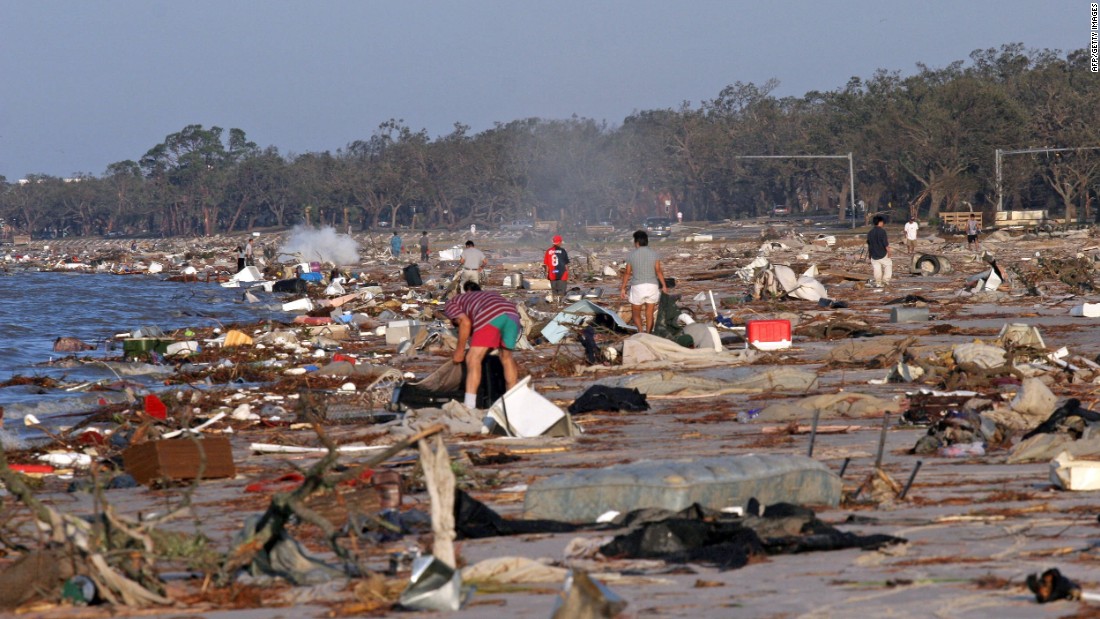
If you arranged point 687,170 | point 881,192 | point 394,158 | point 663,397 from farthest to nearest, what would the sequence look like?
point 394,158
point 687,170
point 881,192
point 663,397

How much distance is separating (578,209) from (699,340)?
97.0 metres

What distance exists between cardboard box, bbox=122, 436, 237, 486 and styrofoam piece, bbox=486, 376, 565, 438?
210 cm

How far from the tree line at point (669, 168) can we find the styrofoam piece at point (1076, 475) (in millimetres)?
64480

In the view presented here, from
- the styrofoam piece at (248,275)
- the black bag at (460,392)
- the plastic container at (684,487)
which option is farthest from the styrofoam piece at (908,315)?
the styrofoam piece at (248,275)

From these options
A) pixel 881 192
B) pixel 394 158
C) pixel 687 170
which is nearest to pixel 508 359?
pixel 881 192

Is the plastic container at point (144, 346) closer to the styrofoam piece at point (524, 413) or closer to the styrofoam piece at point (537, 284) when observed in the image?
the styrofoam piece at point (524, 413)

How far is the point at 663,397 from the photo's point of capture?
1286cm

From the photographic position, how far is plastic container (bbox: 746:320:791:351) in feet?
54.2

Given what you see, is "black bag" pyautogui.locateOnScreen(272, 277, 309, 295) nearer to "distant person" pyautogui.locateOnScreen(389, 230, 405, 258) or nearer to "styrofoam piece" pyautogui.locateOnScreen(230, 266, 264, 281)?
"styrofoam piece" pyautogui.locateOnScreen(230, 266, 264, 281)

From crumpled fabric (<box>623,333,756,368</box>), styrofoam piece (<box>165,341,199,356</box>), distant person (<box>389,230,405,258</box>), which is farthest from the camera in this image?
distant person (<box>389,230,405,258</box>)

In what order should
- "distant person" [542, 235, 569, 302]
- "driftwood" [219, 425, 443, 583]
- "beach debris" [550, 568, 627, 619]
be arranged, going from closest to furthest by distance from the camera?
"beach debris" [550, 568, 627, 619] < "driftwood" [219, 425, 443, 583] < "distant person" [542, 235, 569, 302]

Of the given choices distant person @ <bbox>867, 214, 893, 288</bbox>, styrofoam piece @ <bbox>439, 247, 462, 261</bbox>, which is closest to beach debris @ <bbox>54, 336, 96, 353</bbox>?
distant person @ <bbox>867, 214, 893, 288</bbox>

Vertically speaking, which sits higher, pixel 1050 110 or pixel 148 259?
pixel 1050 110

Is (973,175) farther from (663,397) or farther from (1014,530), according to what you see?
(1014,530)
